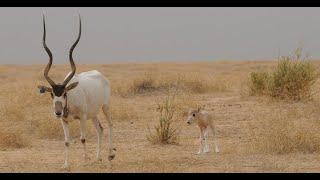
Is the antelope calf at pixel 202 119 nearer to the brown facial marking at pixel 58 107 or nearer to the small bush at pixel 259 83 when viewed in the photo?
the brown facial marking at pixel 58 107

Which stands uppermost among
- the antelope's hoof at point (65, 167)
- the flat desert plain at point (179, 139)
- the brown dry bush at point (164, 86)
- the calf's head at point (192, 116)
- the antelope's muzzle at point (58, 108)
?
the brown dry bush at point (164, 86)

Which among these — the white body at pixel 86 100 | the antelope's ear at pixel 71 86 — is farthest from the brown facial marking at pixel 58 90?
the white body at pixel 86 100

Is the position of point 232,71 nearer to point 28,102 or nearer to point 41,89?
point 28,102

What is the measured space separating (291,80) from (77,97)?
10960mm

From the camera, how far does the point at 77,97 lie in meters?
11.6

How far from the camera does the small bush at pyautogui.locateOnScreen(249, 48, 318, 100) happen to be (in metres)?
21.0

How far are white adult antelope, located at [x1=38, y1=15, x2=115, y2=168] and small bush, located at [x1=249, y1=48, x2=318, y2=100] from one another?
30.9ft

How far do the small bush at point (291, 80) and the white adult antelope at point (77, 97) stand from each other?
9423mm

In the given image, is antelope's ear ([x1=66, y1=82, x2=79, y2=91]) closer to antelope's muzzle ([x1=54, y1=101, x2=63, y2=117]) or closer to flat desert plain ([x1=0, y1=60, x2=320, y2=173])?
antelope's muzzle ([x1=54, y1=101, x2=63, y2=117])

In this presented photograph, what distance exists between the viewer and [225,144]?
14445 mm

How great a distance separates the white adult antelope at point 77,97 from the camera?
36.6 feet

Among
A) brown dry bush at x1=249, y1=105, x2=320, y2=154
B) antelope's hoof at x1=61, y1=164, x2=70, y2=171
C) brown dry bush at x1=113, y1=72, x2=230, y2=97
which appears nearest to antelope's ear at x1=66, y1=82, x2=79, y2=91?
antelope's hoof at x1=61, y1=164, x2=70, y2=171

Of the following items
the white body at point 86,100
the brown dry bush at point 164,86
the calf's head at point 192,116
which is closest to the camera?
the white body at point 86,100
